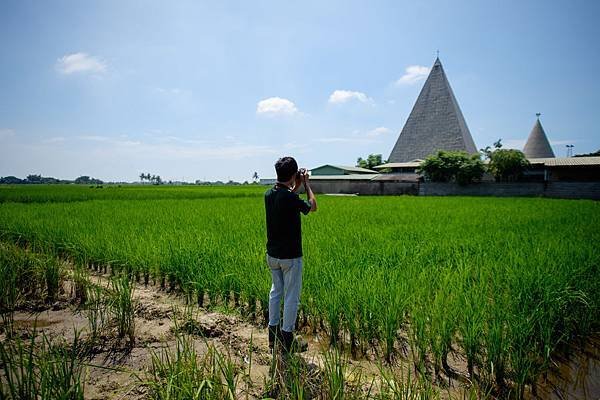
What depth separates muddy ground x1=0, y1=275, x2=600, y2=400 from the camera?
1.91 metres

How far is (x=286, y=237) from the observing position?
7.22 ft

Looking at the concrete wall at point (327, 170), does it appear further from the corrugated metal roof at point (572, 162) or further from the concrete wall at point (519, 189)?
the corrugated metal roof at point (572, 162)

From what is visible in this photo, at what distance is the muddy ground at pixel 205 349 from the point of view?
1913mm

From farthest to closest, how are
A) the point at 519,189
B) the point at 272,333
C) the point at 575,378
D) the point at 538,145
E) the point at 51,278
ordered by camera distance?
1. the point at 538,145
2. the point at 519,189
3. the point at 51,278
4. the point at 272,333
5. the point at 575,378

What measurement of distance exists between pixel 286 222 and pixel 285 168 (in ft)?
1.24

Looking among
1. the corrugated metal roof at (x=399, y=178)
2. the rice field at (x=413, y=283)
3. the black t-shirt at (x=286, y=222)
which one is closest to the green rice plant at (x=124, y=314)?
the rice field at (x=413, y=283)

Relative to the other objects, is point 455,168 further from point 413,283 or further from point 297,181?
point 297,181

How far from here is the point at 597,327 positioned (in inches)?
107

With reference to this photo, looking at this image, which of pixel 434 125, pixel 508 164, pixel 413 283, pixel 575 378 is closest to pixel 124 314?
pixel 413 283

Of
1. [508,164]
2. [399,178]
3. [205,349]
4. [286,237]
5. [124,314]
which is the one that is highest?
[508,164]

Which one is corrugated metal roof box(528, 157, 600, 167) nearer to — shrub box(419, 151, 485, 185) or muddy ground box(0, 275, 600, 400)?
shrub box(419, 151, 485, 185)

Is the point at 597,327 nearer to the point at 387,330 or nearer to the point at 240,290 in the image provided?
the point at 387,330

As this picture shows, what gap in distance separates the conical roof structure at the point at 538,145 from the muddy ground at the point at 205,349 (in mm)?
38678

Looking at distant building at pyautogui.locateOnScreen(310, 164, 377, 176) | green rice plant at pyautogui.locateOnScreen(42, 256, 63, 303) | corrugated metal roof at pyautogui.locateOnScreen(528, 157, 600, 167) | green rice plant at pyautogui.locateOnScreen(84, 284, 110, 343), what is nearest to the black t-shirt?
green rice plant at pyautogui.locateOnScreen(84, 284, 110, 343)
